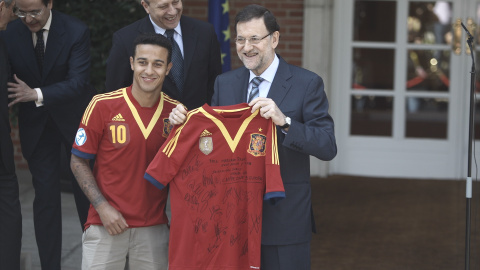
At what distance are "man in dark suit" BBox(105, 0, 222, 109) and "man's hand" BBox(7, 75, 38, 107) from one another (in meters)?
0.43

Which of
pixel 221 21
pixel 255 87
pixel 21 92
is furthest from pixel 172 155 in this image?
pixel 221 21

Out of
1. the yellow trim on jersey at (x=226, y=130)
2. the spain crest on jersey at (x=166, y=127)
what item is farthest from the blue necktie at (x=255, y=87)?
the spain crest on jersey at (x=166, y=127)

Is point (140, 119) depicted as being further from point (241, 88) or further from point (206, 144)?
point (241, 88)

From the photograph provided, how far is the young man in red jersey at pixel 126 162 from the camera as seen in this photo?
346cm

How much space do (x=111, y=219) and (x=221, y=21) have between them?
3.08 m

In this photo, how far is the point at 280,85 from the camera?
3357mm

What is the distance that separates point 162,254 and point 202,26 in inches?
55.8

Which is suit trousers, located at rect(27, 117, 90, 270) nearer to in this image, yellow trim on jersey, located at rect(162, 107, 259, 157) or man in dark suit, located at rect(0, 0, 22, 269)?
man in dark suit, located at rect(0, 0, 22, 269)

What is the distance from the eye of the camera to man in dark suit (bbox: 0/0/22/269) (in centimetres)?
389

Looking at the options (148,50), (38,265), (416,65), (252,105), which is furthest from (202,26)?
(416,65)

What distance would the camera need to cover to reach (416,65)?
8.66 meters

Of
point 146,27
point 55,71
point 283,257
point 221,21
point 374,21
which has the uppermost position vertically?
point 374,21

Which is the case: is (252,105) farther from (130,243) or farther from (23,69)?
(23,69)

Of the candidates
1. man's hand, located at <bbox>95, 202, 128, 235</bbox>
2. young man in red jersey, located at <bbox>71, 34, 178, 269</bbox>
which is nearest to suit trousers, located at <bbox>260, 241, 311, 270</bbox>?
young man in red jersey, located at <bbox>71, 34, 178, 269</bbox>
